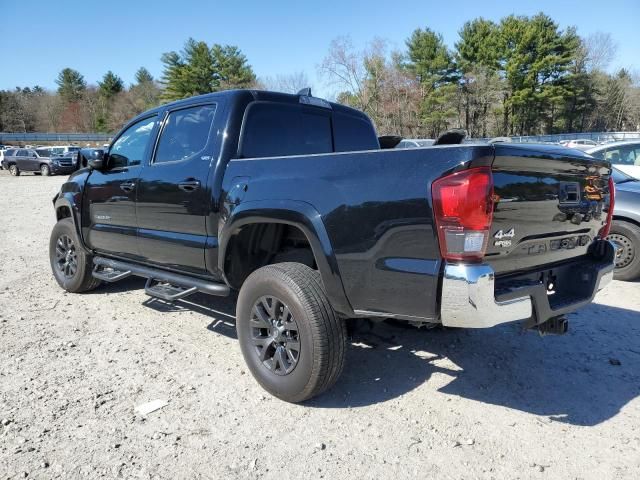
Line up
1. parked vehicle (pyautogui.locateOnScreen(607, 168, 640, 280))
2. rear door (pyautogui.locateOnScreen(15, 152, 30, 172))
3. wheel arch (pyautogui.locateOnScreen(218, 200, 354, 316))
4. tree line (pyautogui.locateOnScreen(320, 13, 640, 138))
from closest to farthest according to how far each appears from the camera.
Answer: wheel arch (pyautogui.locateOnScreen(218, 200, 354, 316)), parked vehicle (pyautogui.locateOnScreen(607, 168, 640, 280)), rear door (pyautogui.locateOnScreen(15, 152, 30, 172)), tree line (pyautogui.locateOnScreen(320, 13, 640, 138))

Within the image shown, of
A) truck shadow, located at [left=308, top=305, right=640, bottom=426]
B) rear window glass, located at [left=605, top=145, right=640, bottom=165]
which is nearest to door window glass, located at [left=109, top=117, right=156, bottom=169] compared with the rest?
truck shadow, located at [left=308, top=305, right=640, bottom=426]

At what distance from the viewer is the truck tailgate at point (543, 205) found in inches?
92.8

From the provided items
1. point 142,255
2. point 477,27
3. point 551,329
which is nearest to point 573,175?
point 551,329

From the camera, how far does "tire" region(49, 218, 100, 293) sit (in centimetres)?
520

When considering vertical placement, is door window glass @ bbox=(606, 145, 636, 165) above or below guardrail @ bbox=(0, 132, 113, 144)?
→ below

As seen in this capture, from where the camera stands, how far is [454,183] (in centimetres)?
221

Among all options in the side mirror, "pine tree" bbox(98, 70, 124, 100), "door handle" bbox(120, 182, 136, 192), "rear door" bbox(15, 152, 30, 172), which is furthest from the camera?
"pine tree" bbox(98, 70, 124, 100)

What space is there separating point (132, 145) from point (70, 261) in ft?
6.03

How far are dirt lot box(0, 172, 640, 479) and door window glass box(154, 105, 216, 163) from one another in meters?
1.58

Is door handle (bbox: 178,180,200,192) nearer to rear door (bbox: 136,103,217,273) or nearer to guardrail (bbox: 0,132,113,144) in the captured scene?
rear door (bbox: 136,103,217,273)

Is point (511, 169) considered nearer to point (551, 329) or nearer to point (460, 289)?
point (460, 289)

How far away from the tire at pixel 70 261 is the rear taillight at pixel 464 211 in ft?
14.1

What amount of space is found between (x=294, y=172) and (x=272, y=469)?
5.47 ft

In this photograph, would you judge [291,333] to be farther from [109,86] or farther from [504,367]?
[109,86]
